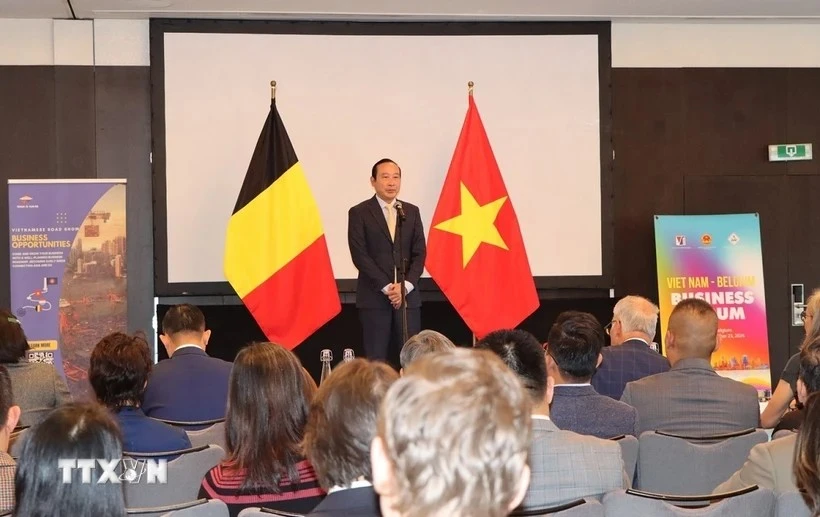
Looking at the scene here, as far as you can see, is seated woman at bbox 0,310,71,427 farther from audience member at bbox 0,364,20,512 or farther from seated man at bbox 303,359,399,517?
seated man at bbox 303,359,399,517

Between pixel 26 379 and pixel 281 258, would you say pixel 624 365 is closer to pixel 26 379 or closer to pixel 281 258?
pixel 26 379

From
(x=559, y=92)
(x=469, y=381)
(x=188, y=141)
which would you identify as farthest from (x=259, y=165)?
(x=469, y=381)

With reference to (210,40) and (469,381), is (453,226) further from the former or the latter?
(469,381)

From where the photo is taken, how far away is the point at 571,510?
242cm

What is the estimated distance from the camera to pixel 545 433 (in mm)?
2758

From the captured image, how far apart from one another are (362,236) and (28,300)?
2.53m

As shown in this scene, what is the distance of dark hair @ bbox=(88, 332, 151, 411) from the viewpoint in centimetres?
354

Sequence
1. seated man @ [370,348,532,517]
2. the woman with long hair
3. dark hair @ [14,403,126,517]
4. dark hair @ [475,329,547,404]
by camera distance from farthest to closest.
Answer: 1. the woman with long hair
2. dark hair @ [475,329,547,404]
3. dark hair @ [14,403,126,517]
4. seated man @ [370,348,532,517]

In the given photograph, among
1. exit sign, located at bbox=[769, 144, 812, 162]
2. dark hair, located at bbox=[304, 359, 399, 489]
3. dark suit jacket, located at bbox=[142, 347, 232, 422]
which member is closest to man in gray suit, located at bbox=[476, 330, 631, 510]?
dark hair, located at bbox=[304, 359, 399, 489]

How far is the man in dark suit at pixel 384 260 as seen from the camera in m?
6.54

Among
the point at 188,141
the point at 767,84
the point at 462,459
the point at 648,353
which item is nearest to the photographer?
the point at 462,459

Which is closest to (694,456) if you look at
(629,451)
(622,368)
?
(629,451)

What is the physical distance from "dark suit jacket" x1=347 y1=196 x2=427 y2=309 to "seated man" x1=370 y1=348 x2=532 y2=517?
17.5ft

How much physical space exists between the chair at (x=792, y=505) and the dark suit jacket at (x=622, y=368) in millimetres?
2074
